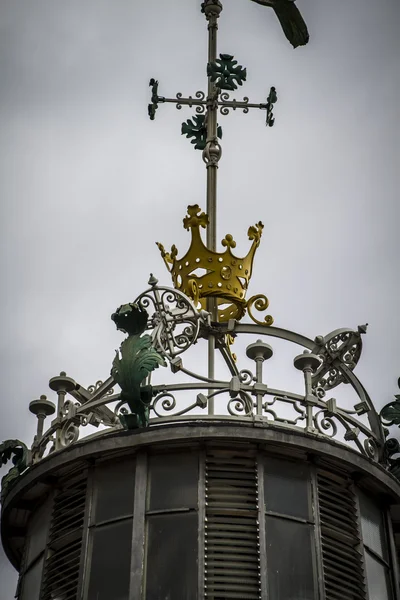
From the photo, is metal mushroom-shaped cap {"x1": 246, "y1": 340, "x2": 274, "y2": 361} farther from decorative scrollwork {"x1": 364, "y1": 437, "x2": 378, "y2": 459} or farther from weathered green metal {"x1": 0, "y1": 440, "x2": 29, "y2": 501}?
weathered green metal {"x1": 0, "y1": 440, "x2": 29, "y2": 501}

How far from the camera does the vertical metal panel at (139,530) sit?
24312mm

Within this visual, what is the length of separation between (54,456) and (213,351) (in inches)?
148

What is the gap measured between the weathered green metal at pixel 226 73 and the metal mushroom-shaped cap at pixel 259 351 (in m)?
6.88

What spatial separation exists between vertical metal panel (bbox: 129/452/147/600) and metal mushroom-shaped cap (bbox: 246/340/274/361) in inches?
88.9

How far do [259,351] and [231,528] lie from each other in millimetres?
2884

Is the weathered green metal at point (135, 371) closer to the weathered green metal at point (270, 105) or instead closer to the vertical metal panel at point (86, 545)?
the vertical metal panel at point (86, 545)

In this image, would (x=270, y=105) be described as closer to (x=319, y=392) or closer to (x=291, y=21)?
(x=291, y=21)

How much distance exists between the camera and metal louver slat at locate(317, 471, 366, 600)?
2497cm

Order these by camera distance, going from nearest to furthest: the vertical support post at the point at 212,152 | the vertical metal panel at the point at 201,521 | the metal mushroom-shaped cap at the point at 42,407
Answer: the vertical metal panel at the point at 201,521 → the metal mushroom-shaped cap at the point at 42,407 → the vertical support post at the point at 212,152

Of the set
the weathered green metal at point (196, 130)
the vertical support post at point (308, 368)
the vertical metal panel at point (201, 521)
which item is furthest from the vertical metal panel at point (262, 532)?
the weathered green metal at point (196, 130)

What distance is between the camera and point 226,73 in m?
31.2

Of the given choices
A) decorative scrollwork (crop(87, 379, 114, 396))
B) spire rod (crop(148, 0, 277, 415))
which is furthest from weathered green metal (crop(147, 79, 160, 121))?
decorative scrollwork (crop(87, 379, 114, 396))

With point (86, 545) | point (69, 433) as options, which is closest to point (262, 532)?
point (86, 545)

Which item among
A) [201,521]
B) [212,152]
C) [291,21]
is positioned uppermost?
[291,21]
